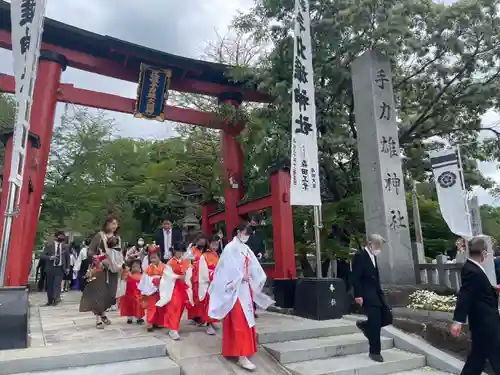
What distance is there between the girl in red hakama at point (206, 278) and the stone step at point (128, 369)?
1467 millimetres

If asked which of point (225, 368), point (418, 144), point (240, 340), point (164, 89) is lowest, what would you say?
point (225, 368)

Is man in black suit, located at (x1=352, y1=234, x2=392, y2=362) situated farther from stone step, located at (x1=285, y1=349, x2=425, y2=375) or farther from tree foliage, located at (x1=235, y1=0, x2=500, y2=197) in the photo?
tree foliage, located at (x1=235, y1=0, x2=500, y2=197)

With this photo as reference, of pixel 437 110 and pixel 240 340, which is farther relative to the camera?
pixel 437 110

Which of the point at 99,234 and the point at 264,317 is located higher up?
the point at 99,234

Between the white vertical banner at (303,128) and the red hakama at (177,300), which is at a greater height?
the white vertical banner at (303,128)

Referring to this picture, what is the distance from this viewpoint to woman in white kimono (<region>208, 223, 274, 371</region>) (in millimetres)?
5023

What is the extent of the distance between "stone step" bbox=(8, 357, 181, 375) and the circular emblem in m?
6.92

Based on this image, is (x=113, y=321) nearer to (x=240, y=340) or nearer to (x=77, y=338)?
(x=77, y=338)

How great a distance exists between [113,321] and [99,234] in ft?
6.95

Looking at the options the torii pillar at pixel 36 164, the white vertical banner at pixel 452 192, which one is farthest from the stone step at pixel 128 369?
the white vertical banner at pixel 452 192

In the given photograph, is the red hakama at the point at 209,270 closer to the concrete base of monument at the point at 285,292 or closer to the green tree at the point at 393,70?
the concrete base of monument at the point at 285,292

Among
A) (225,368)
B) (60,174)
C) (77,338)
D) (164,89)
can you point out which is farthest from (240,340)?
(60,174)

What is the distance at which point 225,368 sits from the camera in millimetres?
4949

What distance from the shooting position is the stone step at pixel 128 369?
178 inches
